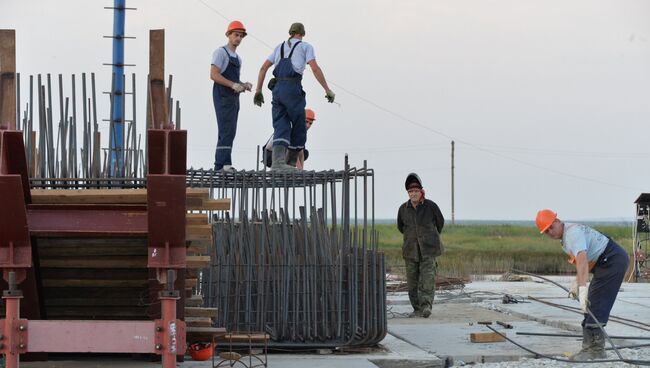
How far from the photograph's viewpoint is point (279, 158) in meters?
12.0

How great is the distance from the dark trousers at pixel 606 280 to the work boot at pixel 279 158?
3.21 meters

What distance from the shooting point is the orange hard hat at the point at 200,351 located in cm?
1020

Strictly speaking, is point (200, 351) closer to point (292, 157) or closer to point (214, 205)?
point (214, 205)

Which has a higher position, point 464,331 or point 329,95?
point 329,95

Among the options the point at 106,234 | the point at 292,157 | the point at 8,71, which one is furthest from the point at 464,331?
the point at 8,71

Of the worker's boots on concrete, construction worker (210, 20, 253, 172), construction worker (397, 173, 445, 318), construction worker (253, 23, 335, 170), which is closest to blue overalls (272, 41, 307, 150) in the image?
construction worker (253, 23, 335, 170)

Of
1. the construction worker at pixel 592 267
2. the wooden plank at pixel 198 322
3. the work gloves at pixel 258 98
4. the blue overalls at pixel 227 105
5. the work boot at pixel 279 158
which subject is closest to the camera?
the wooden plank at pixel 198 322

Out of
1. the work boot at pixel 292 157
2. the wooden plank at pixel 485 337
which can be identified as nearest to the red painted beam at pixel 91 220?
the work boot at pixel 292 157

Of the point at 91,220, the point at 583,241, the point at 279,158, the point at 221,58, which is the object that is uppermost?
the point at 221,58

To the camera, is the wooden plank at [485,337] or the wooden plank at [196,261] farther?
the wooden plank at [485,337]

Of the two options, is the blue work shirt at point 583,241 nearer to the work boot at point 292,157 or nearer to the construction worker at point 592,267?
the construction worker at point 592,267

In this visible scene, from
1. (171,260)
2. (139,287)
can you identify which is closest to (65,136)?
(139,287)

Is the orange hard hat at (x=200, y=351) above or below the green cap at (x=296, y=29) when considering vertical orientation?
below

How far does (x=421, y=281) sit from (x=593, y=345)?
4402mm
